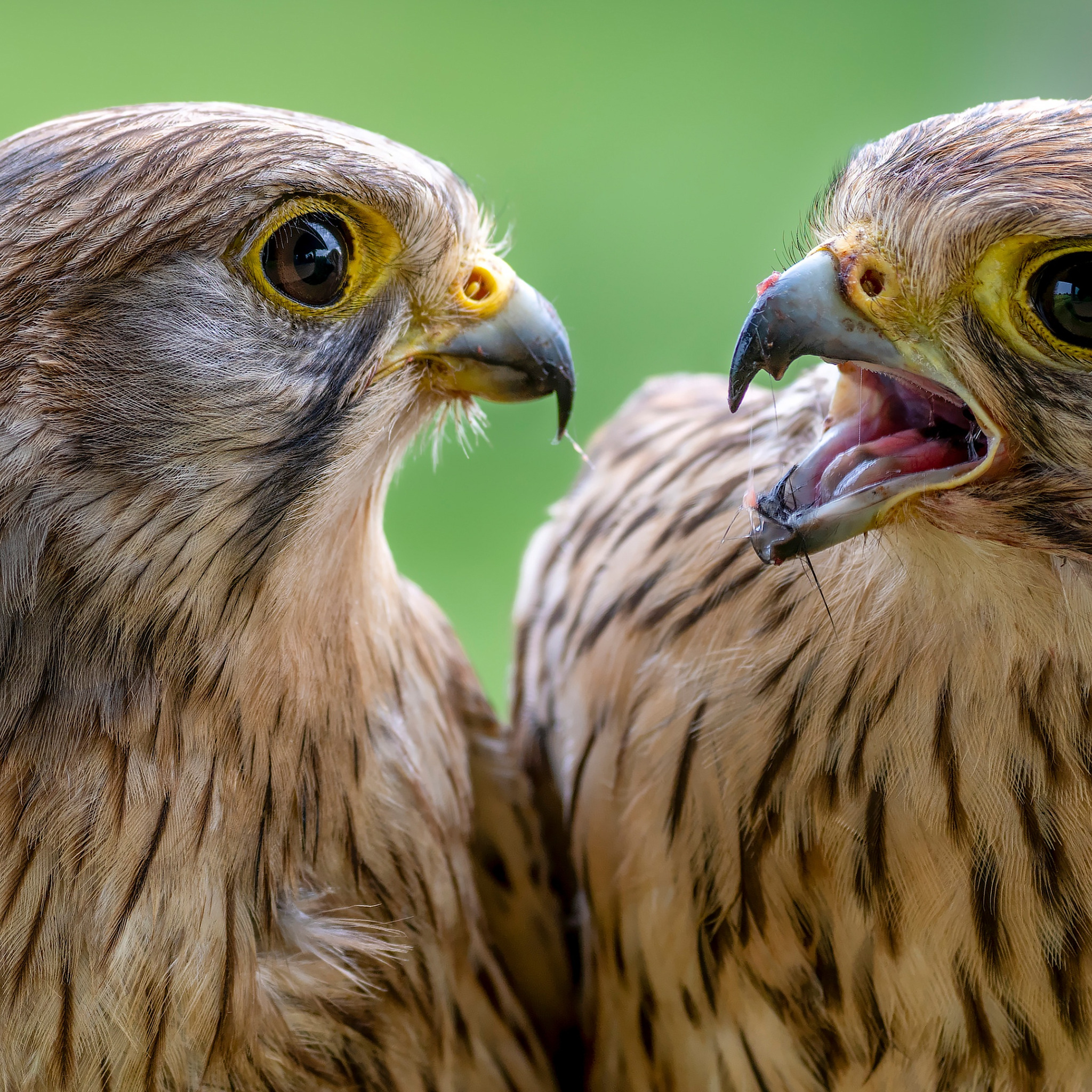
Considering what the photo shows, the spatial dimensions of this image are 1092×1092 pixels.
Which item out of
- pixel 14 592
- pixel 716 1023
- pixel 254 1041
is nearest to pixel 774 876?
pixel 716 1023

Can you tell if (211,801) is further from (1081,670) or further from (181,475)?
(1081,670)

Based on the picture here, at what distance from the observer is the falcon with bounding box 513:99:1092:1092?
3.82 feet

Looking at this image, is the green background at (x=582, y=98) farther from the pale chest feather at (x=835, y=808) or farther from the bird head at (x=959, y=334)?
the bird head at (x=959, y=334)

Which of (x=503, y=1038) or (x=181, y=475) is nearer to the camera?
(x=181, y=475)

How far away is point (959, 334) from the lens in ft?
3.86

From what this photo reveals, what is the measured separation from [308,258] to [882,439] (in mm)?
607

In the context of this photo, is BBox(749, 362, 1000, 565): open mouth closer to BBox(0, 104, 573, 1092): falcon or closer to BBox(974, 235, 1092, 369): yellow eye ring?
BBox(974, 235, 1092, 369): yellow eye ring

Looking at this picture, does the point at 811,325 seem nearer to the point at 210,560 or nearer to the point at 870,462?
the point at 870,462

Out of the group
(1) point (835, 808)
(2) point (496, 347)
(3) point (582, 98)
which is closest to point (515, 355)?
(2) point (496, 347)

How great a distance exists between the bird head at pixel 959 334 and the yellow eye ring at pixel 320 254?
0.40m

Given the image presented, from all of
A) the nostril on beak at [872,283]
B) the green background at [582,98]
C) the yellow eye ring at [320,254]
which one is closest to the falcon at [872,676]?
the nostril on beak at [872,283]

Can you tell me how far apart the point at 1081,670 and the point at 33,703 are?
105cm

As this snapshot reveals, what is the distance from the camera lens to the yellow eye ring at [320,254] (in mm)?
1260

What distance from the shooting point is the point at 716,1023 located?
1.55 m
